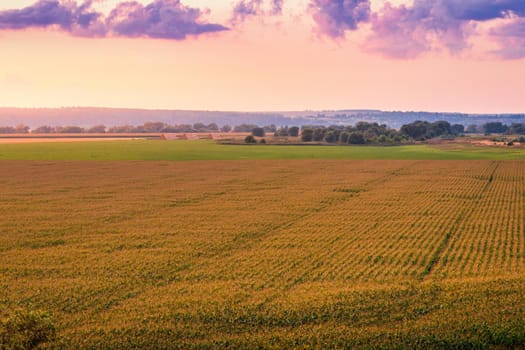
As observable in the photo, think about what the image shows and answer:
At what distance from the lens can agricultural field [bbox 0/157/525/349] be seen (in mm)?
19422

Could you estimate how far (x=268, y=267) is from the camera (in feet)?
90.6

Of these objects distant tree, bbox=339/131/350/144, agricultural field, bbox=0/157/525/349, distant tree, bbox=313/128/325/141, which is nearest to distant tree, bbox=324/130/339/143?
distant tree, bbox=339/131/350/144

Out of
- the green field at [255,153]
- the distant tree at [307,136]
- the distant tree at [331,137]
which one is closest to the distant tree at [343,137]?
the distant tree at [331,137]

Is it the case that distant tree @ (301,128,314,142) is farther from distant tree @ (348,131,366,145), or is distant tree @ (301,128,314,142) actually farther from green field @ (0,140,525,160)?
green field @ (0,140,525,160)

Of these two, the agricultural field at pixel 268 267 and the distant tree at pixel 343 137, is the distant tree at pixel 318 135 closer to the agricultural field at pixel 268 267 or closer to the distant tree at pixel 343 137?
the distant tree at pixel 343 137

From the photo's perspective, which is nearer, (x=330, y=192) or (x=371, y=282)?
(x=371, y=282)

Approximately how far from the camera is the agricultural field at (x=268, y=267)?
1942 cm

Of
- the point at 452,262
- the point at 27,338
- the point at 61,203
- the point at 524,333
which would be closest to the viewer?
the point at 27,338

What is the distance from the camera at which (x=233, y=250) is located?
103 feet

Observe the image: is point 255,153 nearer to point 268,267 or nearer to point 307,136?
point 307,136

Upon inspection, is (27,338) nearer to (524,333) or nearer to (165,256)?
(165,256)

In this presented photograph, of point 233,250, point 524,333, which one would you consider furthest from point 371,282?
point 233,250

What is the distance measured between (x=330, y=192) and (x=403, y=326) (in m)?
37.6

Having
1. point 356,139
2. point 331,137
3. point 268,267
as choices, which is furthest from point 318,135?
point 268,267
